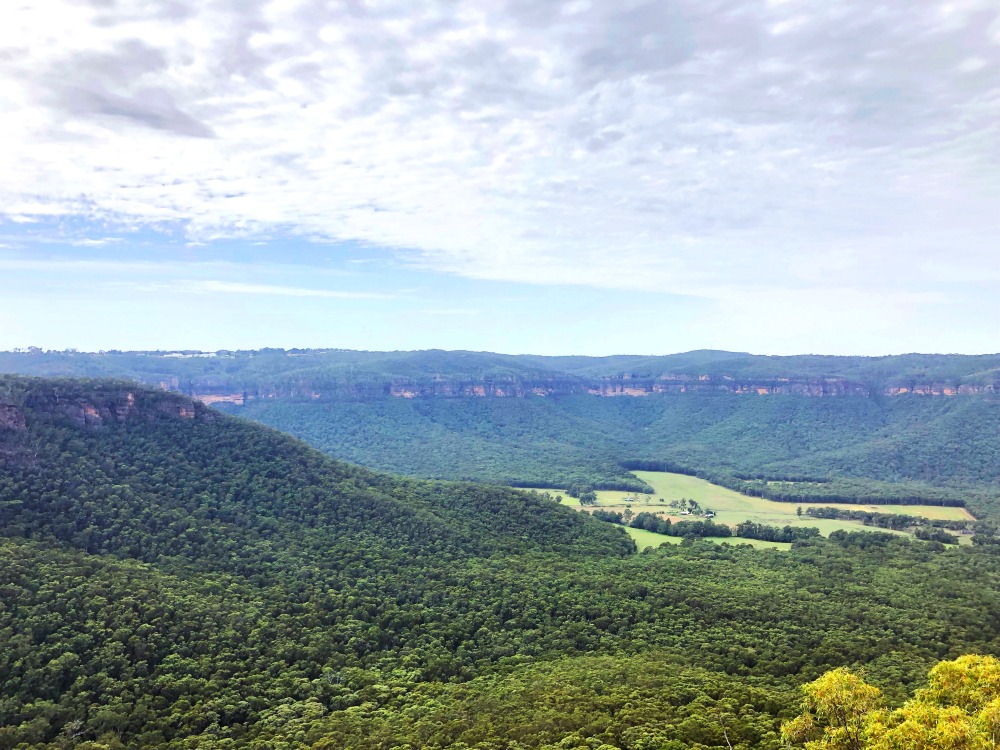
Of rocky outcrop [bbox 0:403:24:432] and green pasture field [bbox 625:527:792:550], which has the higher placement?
rocky outcrop [bbox 0:403:24:432]

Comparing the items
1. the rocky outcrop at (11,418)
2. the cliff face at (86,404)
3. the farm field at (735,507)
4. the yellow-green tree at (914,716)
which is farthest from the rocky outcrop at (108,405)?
the yellow-green tree at (914,716)

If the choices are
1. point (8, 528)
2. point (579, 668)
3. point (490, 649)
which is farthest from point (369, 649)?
point (8, 528)

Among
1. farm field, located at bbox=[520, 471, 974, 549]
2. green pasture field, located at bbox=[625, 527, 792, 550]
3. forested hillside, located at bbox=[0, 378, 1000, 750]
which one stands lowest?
farm field, located at bbox=[520, 471, 974, 549]

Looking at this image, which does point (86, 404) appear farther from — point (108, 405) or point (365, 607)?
point (365, 607)

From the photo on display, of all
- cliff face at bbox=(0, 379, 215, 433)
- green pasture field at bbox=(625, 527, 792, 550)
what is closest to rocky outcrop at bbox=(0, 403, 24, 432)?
cliff face at bbox=(0, 379, 215, 433)

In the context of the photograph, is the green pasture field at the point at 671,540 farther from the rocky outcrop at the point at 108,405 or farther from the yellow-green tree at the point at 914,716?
the rocky outcrop at the point at 108,405

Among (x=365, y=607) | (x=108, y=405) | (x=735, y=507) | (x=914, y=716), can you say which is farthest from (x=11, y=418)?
(x=735, y=507)

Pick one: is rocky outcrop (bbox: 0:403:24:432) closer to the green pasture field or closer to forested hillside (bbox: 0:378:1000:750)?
forested hillside (bbox: 0:378:1000:750)

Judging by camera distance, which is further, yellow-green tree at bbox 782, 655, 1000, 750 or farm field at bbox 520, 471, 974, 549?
farm field at bbox 520, 471, 974, 549
